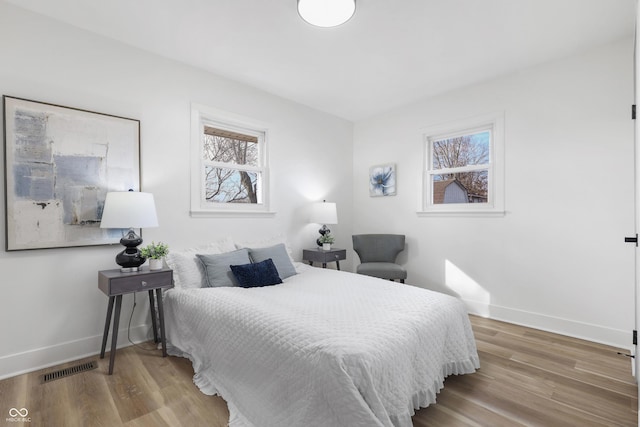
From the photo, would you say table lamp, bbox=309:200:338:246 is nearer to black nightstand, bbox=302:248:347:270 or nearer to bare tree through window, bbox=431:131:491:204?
black nightstand, bbox=302:248:347:270

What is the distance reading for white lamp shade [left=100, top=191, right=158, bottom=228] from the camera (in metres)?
2.29

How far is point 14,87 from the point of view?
7.32 ft

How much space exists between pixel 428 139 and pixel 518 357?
105 inches

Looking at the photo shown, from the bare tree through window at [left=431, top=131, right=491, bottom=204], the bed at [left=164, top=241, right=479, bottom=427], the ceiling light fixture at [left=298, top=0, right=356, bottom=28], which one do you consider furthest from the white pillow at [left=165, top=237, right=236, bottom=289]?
the bare tree through window at [left=431, top=131, right=491, bottom=204]

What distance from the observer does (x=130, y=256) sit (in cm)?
244

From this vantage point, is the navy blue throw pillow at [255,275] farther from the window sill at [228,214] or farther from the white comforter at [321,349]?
the window sill at [228,214]

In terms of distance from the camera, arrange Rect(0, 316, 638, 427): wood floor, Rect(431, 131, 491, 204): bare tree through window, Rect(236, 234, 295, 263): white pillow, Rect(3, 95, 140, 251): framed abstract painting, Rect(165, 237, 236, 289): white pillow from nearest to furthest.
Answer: Rect(0, 316, 638, 427): wood floor < Rect(3, 95, 140, 251): framed abstract painting < Rect(165, 237, 236, 289): white pillow < Rect(236, 234, 295, 263): white pillow < Rect(431, 131, 491, 204): bare tree through window

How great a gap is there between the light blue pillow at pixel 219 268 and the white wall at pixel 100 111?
487 mm

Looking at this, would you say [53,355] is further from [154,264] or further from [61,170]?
[61,170]

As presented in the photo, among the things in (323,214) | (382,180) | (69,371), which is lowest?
(69,371)

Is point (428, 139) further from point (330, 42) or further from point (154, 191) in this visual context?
point (154, 191)

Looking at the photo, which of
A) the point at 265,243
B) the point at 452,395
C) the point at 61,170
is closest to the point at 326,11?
the point at 265,243

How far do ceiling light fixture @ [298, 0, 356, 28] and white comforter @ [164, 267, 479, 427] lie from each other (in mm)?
2040

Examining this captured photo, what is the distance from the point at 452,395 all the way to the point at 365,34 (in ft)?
9.07
